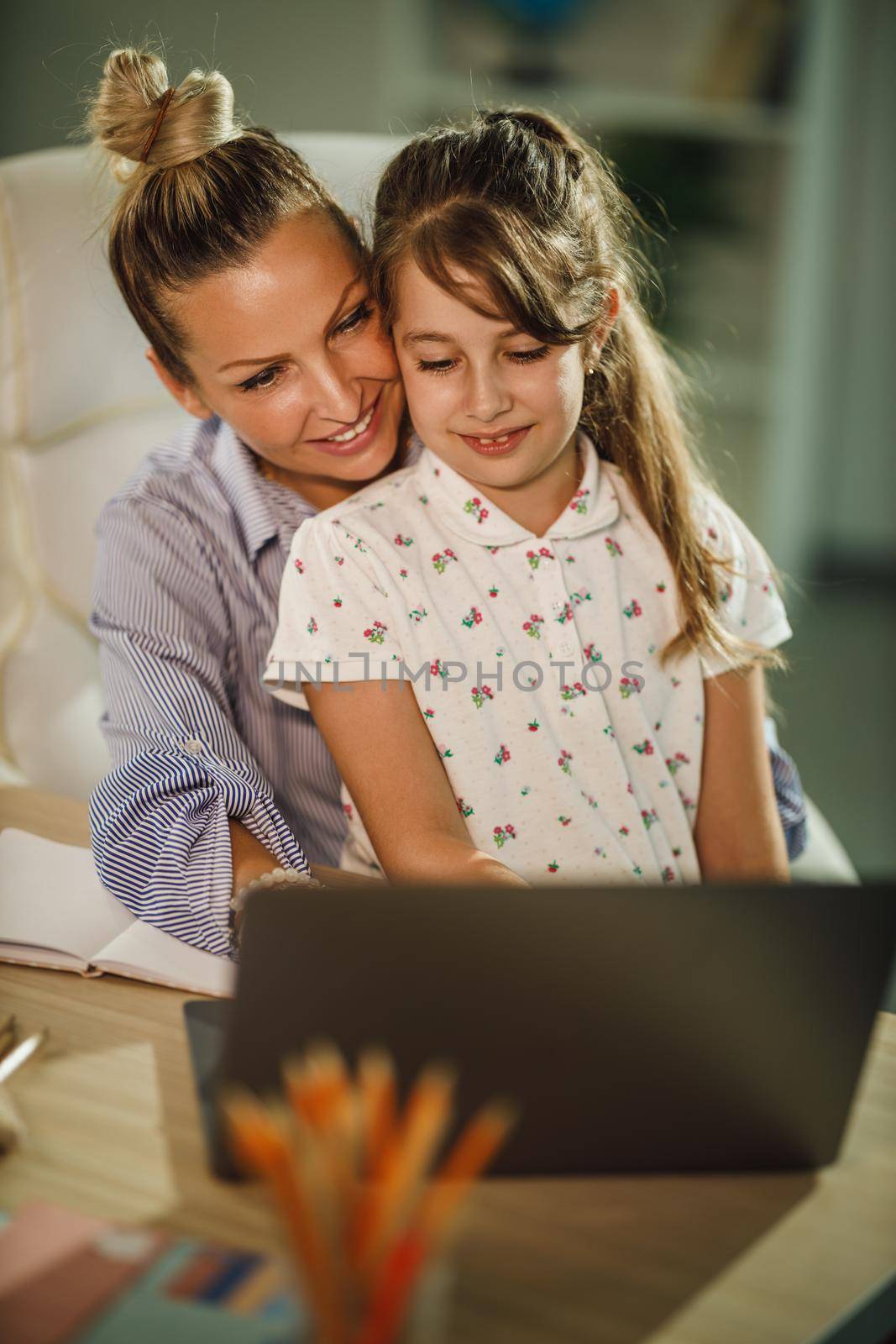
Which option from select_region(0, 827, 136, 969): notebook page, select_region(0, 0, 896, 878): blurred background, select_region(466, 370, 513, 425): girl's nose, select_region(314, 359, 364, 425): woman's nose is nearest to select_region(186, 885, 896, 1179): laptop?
select_region(0, 827, 136, 969): notebook page

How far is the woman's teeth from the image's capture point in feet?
3.91

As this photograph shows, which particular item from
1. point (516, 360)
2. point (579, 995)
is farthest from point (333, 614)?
point (579, 995)

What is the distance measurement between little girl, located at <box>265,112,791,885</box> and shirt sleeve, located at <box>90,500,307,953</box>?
0.08 m

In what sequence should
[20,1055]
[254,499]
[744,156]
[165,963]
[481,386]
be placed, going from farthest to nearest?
[744,156], [254,499], [481,386], [165,963], [20,1055]

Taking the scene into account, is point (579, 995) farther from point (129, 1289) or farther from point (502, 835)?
point (502, 835)

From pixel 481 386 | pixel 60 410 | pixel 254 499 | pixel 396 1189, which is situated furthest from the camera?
pixel 60 410

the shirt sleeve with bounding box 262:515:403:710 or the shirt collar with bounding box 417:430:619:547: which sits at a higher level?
the shirt collar with bounding box 417:430:619:547

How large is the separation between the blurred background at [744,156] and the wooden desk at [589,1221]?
77.8 inches

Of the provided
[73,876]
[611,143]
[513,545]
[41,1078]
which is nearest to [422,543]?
[513,545]

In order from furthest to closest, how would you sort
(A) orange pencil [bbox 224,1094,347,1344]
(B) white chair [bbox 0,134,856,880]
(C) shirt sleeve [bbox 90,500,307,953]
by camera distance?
(B) white chair [bbox 0,134,856,880], (C) shirt sleeve [bbox 90,500,307,953], (A) orange pencil [bbox 224,1094,347,1344]

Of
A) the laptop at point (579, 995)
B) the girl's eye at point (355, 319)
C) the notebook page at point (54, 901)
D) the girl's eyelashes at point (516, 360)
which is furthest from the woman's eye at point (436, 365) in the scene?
the laptop at point (579, 995)

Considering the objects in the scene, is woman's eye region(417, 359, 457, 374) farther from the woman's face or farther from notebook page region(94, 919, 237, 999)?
notebook page region(94, 919, 237, 999)

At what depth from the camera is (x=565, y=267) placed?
105cm

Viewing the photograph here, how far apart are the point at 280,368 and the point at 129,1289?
829 mm
